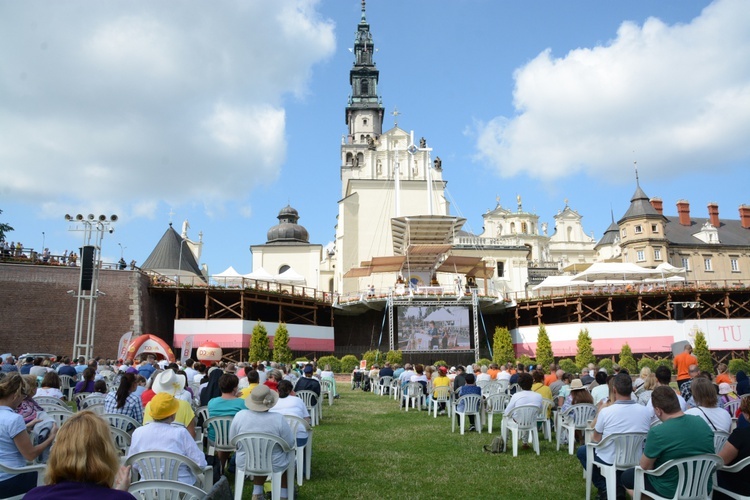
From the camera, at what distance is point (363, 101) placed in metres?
76.4

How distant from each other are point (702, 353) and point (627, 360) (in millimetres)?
4048

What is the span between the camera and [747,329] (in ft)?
125

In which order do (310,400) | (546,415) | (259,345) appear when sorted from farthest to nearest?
(259,345) < (310,400) < (546,415)

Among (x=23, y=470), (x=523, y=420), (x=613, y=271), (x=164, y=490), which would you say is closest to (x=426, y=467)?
(x=523, y=420)

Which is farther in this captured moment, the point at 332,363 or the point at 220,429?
the point at 332,363

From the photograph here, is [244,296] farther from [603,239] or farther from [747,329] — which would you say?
[603,239]

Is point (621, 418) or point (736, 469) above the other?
point (621, 418)

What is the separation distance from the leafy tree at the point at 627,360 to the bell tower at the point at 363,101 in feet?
142

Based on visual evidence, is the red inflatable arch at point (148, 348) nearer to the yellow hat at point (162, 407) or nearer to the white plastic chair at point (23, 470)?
the white plastic chair at point (23, 470)

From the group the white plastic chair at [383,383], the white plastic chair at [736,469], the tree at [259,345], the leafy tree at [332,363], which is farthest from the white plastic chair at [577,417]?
the tree at [259,345]

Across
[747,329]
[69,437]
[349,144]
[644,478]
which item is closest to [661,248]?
[747,329]

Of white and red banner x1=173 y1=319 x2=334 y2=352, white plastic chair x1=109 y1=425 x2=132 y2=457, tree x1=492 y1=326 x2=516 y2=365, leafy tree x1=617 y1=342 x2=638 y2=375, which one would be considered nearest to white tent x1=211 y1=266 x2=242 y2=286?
white and red banner x1=173 y1=319 x2=334 y2=352

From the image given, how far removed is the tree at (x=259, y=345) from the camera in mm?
33969

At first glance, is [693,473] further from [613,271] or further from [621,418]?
[613,271]
